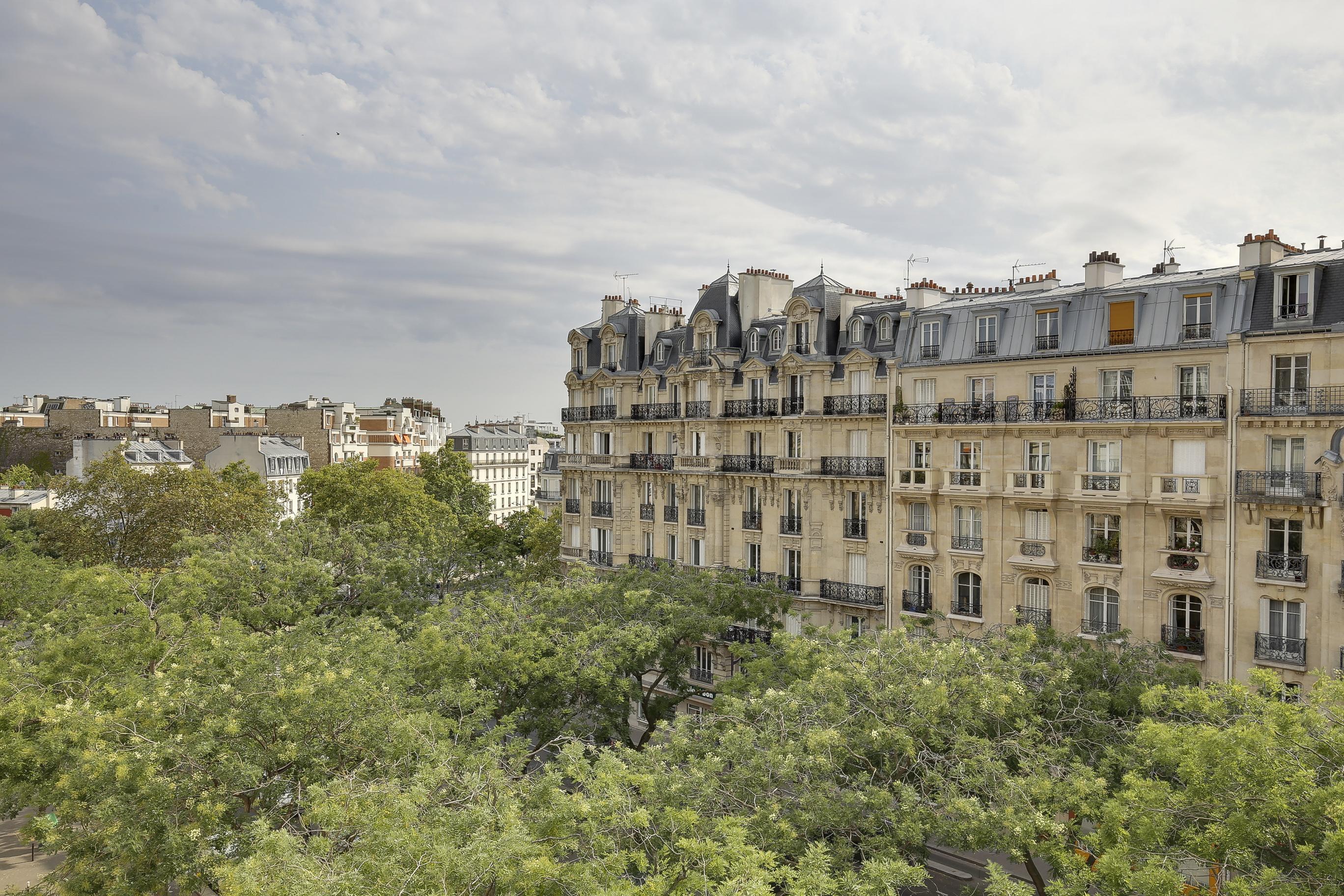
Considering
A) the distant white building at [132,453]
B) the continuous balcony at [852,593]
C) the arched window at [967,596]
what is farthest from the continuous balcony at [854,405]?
the distant white building at [132,453]

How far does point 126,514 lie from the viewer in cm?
4866

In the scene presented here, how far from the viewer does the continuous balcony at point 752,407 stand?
40.4 m

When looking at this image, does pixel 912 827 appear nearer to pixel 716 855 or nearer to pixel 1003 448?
pixel 716 855

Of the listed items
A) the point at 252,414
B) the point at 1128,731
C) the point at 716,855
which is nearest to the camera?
the point at 716,855

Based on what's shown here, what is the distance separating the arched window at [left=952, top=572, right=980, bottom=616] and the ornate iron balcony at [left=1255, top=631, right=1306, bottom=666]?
879 centimetres

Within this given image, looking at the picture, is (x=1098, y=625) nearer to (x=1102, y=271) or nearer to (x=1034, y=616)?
(x=1034, y=616)

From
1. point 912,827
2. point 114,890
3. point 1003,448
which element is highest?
point 1003,448

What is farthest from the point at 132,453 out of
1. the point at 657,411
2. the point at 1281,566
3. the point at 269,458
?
the point at 1281,566

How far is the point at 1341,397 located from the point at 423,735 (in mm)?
26103

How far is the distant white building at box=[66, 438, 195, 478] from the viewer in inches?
3410

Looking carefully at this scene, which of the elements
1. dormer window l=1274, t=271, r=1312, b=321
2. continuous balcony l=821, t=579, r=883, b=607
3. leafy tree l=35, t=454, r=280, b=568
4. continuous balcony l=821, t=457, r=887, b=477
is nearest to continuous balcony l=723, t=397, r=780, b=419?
continuous balcony l=821, t=457, r=887, b=477

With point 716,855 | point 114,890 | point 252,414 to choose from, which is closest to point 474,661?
point 114,890

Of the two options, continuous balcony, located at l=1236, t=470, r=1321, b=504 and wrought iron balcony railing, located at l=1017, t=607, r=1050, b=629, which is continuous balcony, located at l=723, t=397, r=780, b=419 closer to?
wrought iron balcony railing, located at l=1017, t=607, r=1050, b=629

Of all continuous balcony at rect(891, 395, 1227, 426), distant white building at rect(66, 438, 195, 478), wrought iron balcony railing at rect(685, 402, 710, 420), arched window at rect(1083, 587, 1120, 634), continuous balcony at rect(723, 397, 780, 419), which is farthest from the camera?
distant white building at rect(66, 438, 195, 478)
